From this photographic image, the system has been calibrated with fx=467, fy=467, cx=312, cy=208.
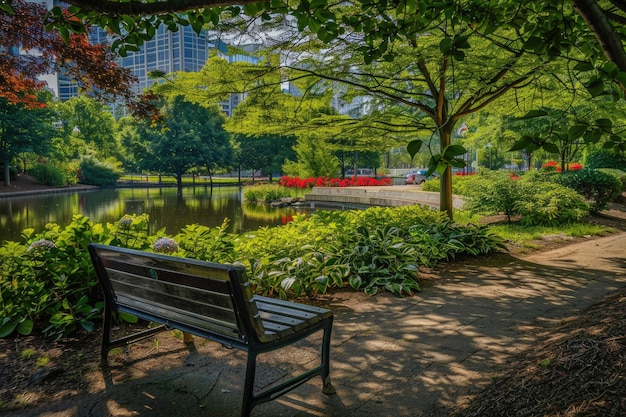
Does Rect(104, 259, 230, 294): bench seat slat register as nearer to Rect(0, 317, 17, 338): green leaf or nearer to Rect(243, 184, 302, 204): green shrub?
Rect(0, 317, 17, 338): green leaf

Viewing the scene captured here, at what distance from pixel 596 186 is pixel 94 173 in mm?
38002

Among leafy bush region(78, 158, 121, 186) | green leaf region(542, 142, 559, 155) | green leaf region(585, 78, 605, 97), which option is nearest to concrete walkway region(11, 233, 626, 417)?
green leaf region(542, 142, 559, 155)

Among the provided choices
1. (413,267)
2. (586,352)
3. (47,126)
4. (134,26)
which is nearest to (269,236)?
(413,267)

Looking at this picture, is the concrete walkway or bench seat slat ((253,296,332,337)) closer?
bench seat slat ((253,296,332,337))

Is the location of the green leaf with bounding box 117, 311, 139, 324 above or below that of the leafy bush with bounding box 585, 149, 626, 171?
below

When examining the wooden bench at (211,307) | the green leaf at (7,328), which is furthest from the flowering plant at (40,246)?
the wooden bench at (211,307)

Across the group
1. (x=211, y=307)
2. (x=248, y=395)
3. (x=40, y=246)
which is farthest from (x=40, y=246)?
(x=248, y=395)

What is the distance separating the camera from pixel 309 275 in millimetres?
4676

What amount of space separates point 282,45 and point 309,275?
349cm

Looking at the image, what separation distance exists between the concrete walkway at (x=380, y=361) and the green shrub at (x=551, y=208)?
5.09 meters

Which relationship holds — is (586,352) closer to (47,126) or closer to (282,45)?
(282,45)

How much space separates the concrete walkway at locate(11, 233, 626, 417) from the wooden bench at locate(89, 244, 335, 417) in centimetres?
21

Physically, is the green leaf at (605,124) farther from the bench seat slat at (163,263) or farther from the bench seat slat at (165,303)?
the bench seat slat at (165,303)

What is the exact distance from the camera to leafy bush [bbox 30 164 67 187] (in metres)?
35.1
